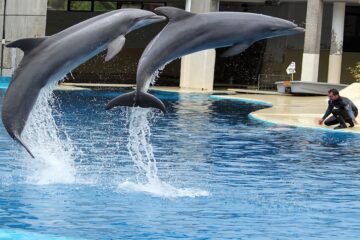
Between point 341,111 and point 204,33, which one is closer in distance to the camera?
point 204,33

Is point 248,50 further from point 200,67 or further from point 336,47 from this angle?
point 336,47

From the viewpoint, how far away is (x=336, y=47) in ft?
113

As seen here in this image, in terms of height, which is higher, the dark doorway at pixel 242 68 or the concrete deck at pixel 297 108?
the dark doorway at pixel 242 68

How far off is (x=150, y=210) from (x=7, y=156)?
4672mm

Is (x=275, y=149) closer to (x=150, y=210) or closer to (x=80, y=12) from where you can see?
(x=150, y=210)

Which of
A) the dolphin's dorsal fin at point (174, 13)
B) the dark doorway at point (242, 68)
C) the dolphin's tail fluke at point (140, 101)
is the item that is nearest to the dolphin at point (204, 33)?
the dolphin's dorsal fin at point (174, 13)

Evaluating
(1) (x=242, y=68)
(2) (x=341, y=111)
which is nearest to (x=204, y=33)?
(2) (x=341, y=111)

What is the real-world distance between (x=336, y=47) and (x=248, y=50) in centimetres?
977

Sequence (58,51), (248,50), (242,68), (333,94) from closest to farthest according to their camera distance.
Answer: (58,51)
(333,94)
(248,50)
(242,68)

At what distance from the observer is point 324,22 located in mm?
40188

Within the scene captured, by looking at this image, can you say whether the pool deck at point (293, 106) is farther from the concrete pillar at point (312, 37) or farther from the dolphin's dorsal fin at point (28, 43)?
the dolphin's dorsal fin at point (28, 43)

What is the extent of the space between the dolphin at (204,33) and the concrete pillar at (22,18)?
27894mm

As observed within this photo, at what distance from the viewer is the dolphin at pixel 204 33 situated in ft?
29.6

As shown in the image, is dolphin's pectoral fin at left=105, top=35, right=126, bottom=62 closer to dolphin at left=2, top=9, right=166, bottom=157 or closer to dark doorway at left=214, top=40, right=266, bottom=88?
dolphin at left=2, top=9, right=166, bottom=157
